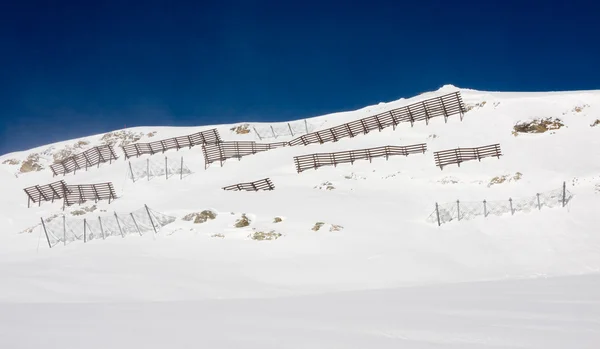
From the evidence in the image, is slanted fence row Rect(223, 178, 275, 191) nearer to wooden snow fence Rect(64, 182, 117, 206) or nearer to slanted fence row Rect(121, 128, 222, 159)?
wooden snow fence Rect(64, 182, 117, 206)

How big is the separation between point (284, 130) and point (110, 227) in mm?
27153

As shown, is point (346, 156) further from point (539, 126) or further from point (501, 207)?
point (539, 126)

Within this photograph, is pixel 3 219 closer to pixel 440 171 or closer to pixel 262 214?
pixel 262 214

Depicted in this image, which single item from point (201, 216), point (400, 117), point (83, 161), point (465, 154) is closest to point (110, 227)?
point (201, 216)

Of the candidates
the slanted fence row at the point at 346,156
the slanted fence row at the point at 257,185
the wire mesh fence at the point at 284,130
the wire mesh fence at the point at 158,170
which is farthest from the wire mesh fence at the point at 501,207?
the wire mesh fence at the point at 284,130

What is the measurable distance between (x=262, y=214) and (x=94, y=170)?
92.8ft

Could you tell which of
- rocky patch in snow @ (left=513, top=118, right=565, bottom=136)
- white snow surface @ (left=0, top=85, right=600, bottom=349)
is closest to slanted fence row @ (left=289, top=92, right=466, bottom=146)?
white snow surface @ (left=0, top=85, right=600, bottom=349)

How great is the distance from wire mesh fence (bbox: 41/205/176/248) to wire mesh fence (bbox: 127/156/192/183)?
11553 millimetres

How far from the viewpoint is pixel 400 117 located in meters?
41.8

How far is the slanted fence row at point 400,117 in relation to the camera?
40.8 metres

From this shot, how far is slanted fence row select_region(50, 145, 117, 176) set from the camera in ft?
161

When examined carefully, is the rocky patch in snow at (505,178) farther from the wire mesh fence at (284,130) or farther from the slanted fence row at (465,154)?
the wire mesh fence at (284,130)

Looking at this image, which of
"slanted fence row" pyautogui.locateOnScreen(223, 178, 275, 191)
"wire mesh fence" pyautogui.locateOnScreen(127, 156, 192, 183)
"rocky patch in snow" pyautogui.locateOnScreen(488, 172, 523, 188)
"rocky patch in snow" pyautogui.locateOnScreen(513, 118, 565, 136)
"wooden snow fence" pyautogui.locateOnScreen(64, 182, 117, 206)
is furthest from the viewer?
"wire mesh fence" pyautogui.locateOnScreen(127, 156, 192, 183)

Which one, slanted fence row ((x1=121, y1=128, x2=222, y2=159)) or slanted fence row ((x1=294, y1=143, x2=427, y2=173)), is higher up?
slanted fence row ((x1=121, y1=128, x2=222, y2=159))
